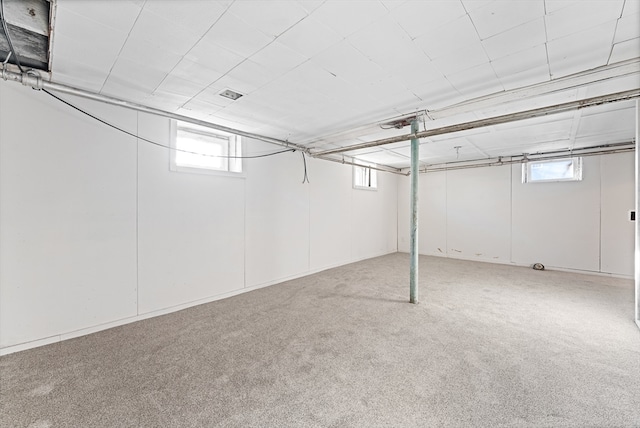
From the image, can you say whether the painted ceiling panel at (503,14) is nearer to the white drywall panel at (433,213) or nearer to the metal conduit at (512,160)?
the metal conduit at (512,160)

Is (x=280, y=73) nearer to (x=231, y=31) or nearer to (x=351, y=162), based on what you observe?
(x=231, y=31)

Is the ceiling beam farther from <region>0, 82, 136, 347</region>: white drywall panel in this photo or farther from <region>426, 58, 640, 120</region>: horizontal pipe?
<region>0, 82, 136, 347</region>: white drywall panel

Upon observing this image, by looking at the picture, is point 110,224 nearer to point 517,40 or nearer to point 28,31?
point 28,31

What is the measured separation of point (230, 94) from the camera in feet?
8.27

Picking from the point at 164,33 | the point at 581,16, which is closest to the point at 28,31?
the point at 164,33

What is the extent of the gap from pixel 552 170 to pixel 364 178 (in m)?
3.76

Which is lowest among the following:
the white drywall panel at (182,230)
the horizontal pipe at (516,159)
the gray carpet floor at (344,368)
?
the gray carpet floor at (344,368)

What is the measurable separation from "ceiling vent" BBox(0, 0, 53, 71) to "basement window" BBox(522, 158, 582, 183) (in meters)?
7.06

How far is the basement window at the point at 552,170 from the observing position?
488 cm

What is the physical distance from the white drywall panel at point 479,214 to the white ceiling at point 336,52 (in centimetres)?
276

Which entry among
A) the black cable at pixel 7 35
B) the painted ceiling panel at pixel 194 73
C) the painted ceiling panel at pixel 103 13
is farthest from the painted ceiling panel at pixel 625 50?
the black cable at pixel 7 35

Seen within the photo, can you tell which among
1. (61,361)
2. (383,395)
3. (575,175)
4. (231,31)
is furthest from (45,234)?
(575,175)

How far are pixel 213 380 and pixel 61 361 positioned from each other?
132 cm

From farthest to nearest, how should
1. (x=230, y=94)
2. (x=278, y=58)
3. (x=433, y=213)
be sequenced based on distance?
1. (x=433, y=213)
2. (x=230, y=94)
3. (x=278, y=58)
